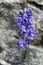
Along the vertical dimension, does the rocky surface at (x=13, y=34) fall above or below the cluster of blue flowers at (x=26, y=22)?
below

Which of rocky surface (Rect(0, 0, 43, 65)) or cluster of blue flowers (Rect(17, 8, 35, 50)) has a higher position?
cluster of blue flowers (Rect(17, 8, 35, 50))

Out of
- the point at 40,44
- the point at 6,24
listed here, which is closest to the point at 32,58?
the point at 40,44

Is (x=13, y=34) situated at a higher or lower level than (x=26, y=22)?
lower

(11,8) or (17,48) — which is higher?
(11,8)

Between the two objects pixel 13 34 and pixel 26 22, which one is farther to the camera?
pixel 13 34

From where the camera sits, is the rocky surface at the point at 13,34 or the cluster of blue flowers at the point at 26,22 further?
the rocky surface at the point at 13,34

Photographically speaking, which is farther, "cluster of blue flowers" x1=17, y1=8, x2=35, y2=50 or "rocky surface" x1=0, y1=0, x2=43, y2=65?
"rocky surface" x1=0, y1=0, x2=43, y2=65

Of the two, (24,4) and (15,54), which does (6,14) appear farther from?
(15,54)

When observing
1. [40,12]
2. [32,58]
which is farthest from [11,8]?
[32,58]
